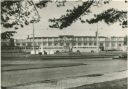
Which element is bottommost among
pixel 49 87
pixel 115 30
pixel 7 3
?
pixel 49 87

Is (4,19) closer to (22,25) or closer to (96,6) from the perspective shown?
(22,25)

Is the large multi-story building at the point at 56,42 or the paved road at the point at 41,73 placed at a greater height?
the large multi-story building at the point at 56,42

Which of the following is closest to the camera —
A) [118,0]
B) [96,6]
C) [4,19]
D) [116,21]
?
[4,19]

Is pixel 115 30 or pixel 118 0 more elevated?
pixel 118 0

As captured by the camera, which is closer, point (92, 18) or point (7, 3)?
Result: point (7, 3)

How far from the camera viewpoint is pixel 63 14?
28.3ft

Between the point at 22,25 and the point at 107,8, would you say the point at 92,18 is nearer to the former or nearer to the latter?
the point at 107,8

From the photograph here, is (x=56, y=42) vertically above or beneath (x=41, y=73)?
above

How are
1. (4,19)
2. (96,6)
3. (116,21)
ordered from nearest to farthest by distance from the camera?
(4,19) → (96,6) → (116,21)

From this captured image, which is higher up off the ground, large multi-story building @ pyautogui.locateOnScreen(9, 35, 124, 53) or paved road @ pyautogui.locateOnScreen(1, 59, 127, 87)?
large multi-story building @ pyautogui.locateOnScreen(9, 35, 124, 53)

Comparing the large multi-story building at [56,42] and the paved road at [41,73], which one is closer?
the paved road at [41,73]

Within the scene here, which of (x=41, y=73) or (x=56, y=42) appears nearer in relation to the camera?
(x=41, y=73)

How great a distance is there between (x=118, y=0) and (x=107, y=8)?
3.23 ft

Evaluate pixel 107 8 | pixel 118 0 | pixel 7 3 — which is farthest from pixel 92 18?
pixel 7 3
